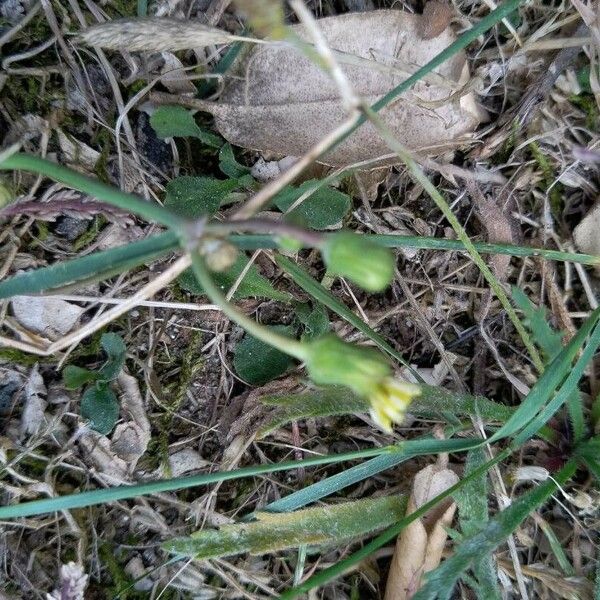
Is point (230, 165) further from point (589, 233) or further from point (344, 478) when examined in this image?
point (589, 233)

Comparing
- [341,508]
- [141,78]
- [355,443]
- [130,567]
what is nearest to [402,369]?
[355,443]

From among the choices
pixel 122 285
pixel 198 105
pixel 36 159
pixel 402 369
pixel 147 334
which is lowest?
pixel 402 369

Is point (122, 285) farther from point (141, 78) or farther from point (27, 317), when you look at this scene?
point (141, 78)

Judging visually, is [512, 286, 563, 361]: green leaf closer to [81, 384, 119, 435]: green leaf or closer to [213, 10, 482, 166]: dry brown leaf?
[213, 10, 482, 166]: dry brown leaf

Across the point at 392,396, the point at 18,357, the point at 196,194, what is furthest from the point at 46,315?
the point at 392,396

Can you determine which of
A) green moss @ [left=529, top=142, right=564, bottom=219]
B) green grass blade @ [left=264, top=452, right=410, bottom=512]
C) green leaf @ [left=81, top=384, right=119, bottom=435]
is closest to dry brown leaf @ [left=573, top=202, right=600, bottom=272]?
green moss @ [left=529, top=142, right=564, bottom=219]

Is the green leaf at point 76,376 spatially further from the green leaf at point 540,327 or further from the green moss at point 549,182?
the green moss at point 549,182
